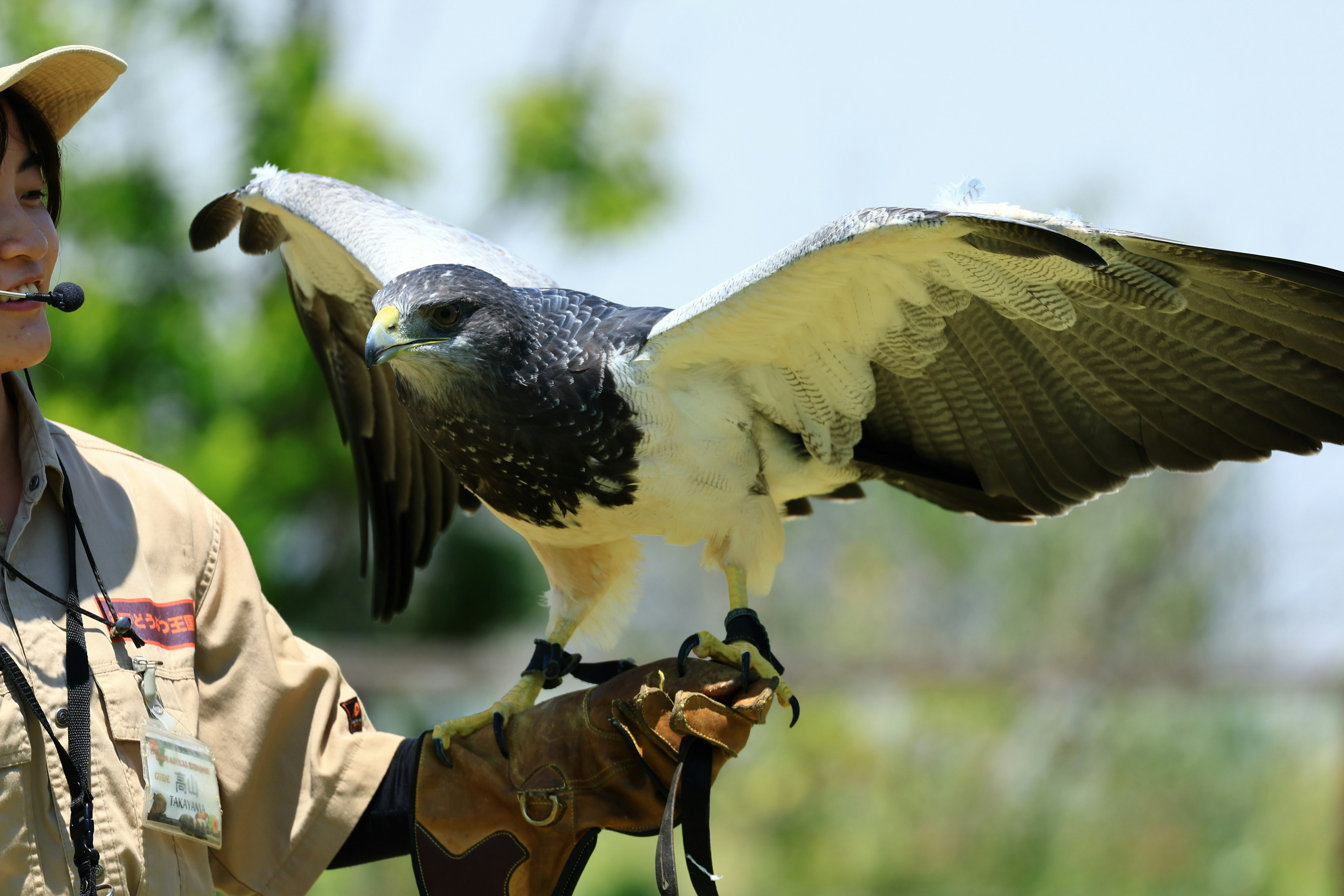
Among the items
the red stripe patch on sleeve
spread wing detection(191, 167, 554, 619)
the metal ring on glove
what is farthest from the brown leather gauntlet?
spread wing detection(191, 167, 554, 619)

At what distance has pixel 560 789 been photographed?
271 centimetres

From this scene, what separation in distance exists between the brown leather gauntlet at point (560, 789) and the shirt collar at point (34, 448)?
3.24ft

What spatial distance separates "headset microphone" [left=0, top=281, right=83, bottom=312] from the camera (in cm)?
218

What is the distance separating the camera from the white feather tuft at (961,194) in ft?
8.66

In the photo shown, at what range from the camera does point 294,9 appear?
11.4 meters

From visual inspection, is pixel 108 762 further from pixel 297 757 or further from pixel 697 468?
pixel 697 468

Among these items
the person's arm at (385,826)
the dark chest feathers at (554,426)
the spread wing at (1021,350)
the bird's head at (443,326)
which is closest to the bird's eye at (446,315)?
the bird's head at (443,326)

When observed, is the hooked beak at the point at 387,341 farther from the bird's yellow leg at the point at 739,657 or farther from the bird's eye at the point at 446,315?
the bird's yellow leg at the point at 739,657

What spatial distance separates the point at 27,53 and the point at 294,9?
283 cm

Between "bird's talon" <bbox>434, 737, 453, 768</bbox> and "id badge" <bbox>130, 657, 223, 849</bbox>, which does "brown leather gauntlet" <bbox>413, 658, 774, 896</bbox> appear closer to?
"bird's talon" <bbox>434, 737, 453, 768</bbox>

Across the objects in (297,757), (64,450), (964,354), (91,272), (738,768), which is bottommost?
(738,768)

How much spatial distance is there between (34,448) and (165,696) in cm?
53

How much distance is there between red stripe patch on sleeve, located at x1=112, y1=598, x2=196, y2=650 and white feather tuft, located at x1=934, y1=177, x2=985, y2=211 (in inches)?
69.0

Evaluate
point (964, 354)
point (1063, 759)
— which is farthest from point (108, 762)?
point (1063, 759)
